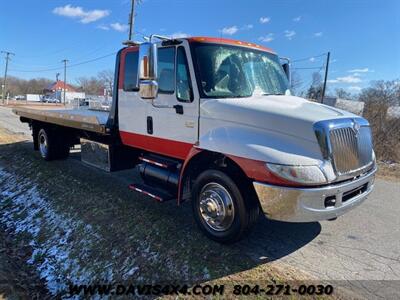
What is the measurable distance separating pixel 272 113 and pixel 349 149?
989 mm

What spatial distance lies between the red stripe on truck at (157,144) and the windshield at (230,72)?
89 cm

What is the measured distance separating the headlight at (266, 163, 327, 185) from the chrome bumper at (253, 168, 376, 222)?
87 millimetres

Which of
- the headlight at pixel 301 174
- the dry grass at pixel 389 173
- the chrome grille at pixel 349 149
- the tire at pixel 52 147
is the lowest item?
the dry grass at pixel 389 173

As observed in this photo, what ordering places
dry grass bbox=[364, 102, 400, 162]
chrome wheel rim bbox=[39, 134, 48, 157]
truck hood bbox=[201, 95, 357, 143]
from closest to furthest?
truck hood bbox=[201, 95, 357, 143], chrome wheel rim bbox=[39, 134, 48, 157], dry grass bbox=[364, 102, 400, 162]

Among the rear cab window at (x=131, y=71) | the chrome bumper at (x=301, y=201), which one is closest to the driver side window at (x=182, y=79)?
the rear cab window at (x=131, y=71)

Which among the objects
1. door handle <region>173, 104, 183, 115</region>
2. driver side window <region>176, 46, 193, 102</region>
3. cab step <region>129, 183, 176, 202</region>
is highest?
driver side window <region>176, 46, 193, 102</region>

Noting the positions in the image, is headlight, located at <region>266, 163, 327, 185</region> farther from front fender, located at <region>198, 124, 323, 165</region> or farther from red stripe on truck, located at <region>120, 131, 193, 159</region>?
red stripe on truck, located at <region>120, 131, 193, 159</region>

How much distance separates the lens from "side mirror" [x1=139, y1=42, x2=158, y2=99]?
4.17 meters

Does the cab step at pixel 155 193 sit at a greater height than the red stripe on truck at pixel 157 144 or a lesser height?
lesser

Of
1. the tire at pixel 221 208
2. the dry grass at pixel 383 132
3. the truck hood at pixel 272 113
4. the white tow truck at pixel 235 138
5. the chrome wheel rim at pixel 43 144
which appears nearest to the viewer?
the white tow truck at pixel 235 138

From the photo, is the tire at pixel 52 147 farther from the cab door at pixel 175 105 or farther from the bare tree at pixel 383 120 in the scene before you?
the bare tree at pixel 383 120

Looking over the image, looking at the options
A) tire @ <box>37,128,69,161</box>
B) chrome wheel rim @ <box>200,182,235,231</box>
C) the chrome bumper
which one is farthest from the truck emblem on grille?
tire @ <box>37,128,69,161</box>

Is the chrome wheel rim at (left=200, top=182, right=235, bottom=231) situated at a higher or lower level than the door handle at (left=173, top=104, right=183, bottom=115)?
lower

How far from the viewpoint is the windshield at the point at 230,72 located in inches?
168
